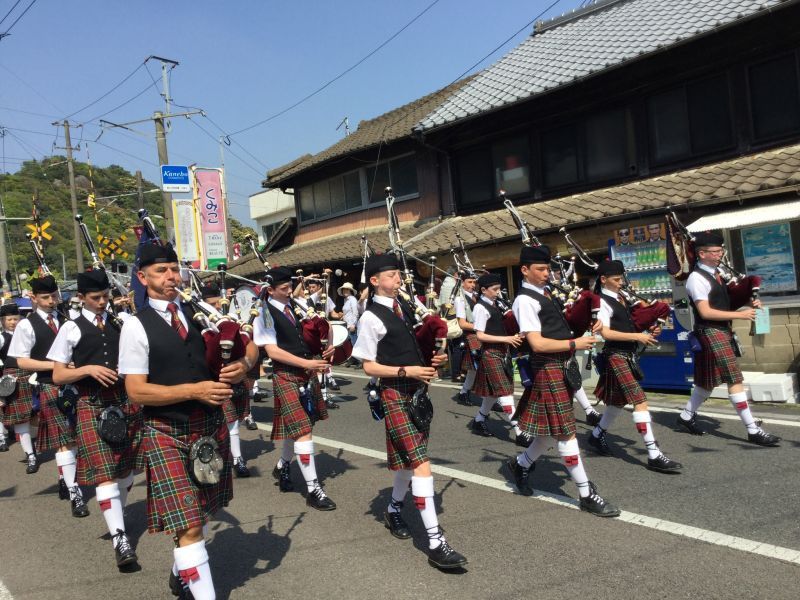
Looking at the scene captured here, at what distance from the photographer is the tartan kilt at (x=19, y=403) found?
7.35 m

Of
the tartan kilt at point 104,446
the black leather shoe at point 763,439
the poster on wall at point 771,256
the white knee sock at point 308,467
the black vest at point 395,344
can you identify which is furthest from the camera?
the poster on wall at point 771,256

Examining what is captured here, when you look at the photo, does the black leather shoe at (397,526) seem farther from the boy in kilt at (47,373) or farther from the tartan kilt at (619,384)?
the boy in kilt at (47,373)

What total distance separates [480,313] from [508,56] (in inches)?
430

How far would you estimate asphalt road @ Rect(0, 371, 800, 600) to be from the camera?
356 centimetres

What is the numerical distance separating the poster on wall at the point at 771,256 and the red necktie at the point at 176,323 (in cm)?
856

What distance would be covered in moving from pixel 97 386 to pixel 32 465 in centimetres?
339

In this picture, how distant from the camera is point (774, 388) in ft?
25.7

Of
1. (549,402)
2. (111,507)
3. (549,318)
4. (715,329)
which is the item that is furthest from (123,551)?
(715,329)

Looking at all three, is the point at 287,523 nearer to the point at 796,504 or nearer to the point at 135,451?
the point at 135,451

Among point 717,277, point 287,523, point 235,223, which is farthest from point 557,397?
point 235,223

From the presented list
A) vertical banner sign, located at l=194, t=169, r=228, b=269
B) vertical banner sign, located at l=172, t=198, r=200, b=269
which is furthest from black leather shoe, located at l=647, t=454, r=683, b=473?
vertical banner sign, located at l=172, t=198, r=200, b=269

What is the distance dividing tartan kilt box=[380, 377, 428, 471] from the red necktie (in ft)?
5.14

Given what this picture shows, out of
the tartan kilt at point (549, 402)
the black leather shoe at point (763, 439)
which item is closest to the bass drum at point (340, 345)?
the tartan kilt at point (549, 402)

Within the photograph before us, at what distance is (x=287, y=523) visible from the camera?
15.9ft
